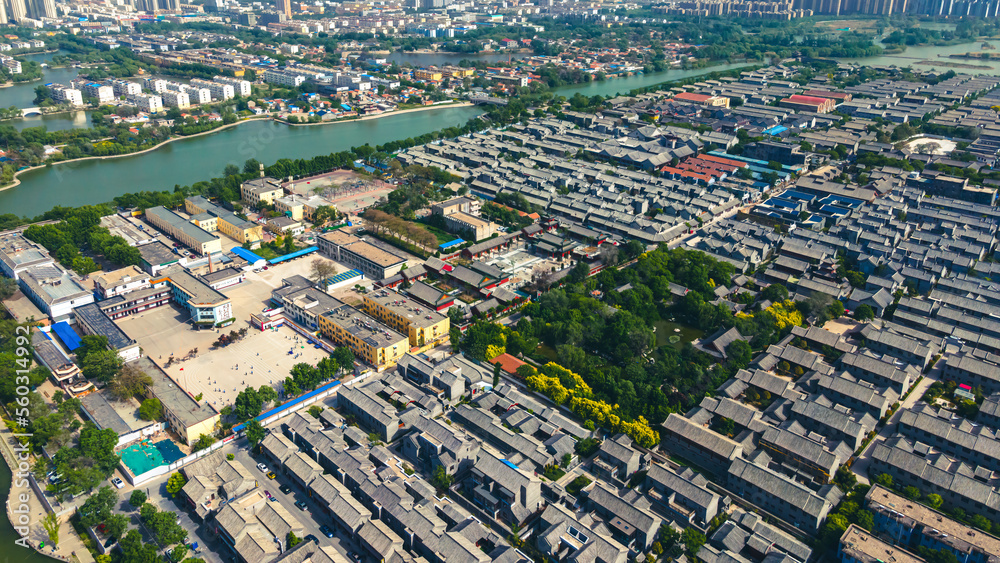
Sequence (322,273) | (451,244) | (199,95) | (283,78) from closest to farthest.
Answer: (322,273) < (451,244) < (199,95) < (283,78)

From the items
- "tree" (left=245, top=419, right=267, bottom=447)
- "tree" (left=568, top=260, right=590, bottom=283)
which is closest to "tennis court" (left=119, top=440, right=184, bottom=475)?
"tree" (left=245, top=419, right=267, bottom=447)

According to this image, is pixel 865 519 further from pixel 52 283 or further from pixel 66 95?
pixel 66 95

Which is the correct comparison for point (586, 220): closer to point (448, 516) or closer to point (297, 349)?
point (297, 349)

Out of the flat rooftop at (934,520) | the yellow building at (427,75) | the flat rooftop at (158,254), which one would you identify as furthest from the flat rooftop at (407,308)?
the yellow building at (427,75)

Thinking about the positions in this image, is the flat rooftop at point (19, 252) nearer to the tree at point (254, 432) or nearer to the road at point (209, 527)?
the road at point (209, 527)

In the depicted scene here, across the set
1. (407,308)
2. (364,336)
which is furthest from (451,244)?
(364,336)

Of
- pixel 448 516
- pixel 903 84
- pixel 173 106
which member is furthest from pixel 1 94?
pixel 903 84
